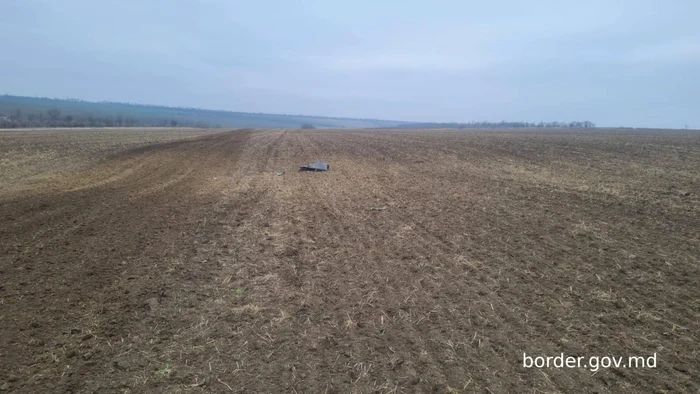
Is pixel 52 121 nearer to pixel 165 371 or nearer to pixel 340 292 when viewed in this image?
pixel 340 292

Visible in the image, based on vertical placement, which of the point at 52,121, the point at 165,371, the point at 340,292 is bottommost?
the point at 165,371

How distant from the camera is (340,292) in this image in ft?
16.0

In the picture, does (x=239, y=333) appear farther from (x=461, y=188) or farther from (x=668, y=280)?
(x=461, y=188)

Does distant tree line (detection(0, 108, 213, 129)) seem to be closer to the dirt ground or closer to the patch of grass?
the dirt ground

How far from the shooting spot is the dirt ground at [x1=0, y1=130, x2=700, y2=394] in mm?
3332

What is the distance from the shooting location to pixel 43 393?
303 centimetres

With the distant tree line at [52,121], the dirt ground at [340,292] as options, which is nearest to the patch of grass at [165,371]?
the dirt ground at [340,292]

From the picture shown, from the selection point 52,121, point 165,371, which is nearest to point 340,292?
point 165,371

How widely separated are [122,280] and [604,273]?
276 inches

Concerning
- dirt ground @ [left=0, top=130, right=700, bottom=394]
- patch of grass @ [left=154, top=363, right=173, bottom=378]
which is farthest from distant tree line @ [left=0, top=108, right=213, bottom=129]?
patch of grass @ [left=154, top=363, right=173, bottom=378]

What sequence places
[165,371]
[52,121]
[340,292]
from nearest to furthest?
[165,371], [340,292], [52,121]

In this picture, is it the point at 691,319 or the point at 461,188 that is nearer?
the point at 691,319

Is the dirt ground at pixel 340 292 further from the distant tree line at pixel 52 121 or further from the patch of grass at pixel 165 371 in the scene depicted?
the distant tree line at pixel 52 121

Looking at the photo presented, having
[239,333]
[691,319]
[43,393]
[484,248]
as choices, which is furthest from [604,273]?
[43,393]
